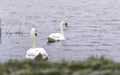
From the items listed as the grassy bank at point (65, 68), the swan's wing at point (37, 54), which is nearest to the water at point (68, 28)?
the swan's wing at point (37, 54)

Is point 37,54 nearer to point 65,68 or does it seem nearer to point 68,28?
point 68,28

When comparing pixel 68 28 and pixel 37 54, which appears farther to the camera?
pixel 68 28

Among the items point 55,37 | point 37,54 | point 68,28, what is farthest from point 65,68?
point 68,28

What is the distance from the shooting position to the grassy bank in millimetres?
5781

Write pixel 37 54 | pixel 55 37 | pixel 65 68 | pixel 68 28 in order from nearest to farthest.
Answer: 1. pixel 65 68
2. pixel 37 54
3. pixel 55 37
4. pixel 68 28

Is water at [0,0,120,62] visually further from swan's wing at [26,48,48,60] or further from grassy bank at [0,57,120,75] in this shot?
grassy bank at [0,57,120,75]

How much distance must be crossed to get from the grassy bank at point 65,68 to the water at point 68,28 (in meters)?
7.81

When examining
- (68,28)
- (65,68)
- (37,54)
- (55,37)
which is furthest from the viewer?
(68,28)

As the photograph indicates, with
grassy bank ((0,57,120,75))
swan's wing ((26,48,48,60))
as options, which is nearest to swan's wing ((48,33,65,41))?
swan's wing ((26,48,48,60))

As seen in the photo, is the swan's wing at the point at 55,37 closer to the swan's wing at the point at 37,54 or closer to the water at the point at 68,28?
the water at the point at 68,28

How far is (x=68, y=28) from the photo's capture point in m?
28.7

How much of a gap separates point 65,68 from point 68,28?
22736mm

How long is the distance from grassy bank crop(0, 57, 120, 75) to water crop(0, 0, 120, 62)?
25.6 feet

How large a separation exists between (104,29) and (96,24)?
7.34 ft
